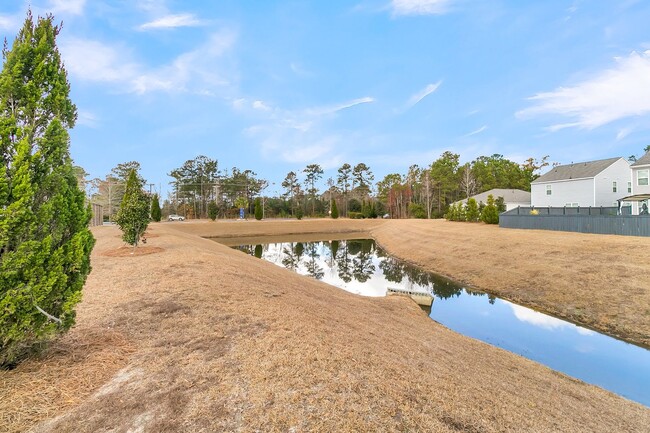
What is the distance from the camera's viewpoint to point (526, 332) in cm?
892

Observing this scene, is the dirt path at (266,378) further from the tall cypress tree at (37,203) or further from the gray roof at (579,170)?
the gray roof at (579,170)

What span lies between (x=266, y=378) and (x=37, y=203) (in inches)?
117

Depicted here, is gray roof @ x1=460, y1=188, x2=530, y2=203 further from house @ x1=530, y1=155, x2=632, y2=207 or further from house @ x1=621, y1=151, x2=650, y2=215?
house @ x1=621, y1=151, x2=650, y2=215

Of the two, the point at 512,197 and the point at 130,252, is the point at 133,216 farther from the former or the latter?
the point at 512,197

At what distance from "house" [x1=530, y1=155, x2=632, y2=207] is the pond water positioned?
73.4 feet

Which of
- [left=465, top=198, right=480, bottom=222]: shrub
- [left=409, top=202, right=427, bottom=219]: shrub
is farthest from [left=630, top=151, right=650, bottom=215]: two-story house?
[left=409, top=202, right=427, bottom=219]: shrub

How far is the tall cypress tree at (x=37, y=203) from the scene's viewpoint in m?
2.95

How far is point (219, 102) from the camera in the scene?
21328 millimetres

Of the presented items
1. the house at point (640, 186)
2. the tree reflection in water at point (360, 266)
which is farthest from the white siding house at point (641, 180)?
the tree reflection in water at point (360, 266)

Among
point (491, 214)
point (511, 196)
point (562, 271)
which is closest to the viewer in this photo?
point (562, 271)

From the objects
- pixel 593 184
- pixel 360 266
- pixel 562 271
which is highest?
pixel 593 184

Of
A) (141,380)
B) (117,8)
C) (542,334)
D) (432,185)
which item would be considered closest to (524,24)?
(542,334)

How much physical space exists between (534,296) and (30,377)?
13812mm

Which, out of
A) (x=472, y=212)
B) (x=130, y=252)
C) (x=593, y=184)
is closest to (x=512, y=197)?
(x=593, y=184)
